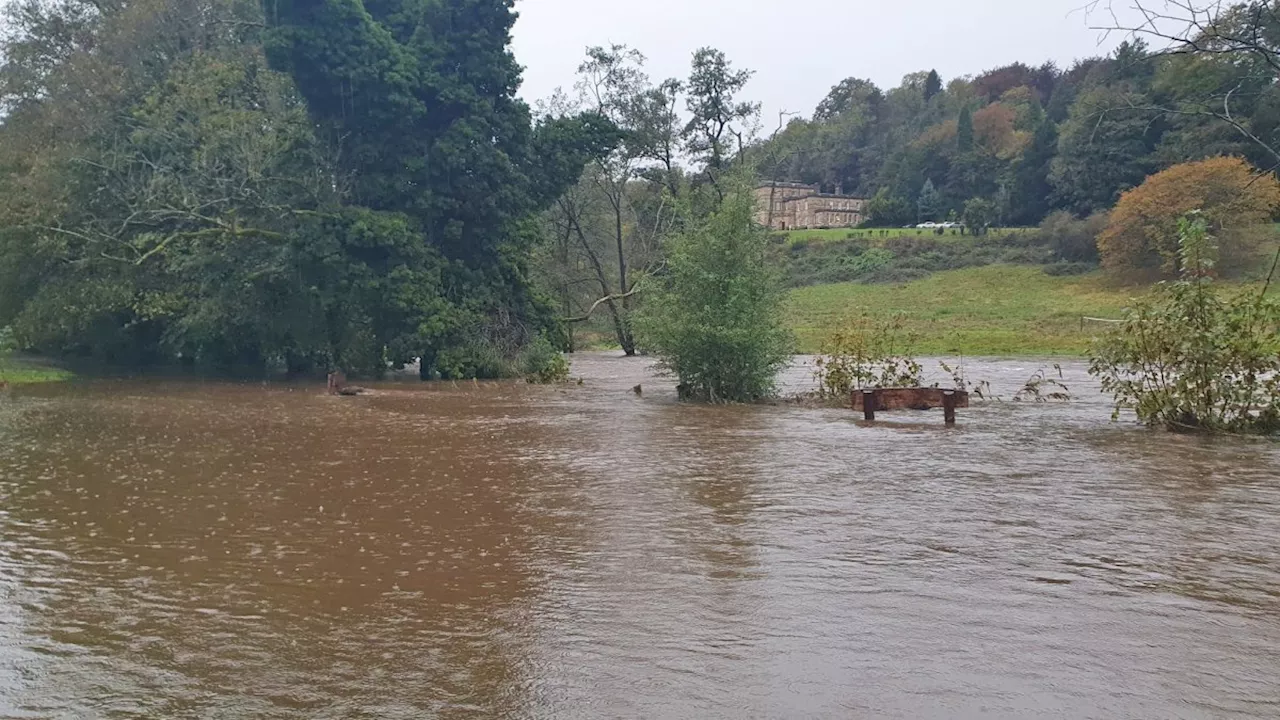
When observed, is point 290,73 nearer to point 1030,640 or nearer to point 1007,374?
point 1007,374

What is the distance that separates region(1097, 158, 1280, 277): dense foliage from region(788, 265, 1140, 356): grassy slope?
205 centimetres

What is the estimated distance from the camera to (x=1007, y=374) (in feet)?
95.6

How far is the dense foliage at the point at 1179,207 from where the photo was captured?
152ft

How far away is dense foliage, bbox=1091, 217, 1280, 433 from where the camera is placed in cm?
1512

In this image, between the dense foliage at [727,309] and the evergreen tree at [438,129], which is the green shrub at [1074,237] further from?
the dense foliage at [727,309]

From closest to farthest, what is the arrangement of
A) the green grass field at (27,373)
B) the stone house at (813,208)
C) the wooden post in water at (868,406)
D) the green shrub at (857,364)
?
the wooden post in water at (868,406), the green shrub at (857,364), the green grass field at (27,373), the stone house at (813,208)

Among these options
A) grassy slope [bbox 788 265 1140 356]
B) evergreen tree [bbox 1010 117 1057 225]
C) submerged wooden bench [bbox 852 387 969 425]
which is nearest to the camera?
submerged wooden bench [bbox 852 387 969 425]

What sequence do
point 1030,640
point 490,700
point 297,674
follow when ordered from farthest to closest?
point 1030,640
point 297,674
point 490,700

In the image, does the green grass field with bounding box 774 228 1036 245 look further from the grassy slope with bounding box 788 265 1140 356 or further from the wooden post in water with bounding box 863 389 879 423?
the wooden post in water with bounding box 863 389 879 423

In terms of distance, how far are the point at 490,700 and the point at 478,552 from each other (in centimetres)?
333

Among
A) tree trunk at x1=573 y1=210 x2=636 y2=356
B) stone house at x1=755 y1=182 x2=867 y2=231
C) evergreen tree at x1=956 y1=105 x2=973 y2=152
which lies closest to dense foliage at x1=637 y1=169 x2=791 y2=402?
tree trunk at x1=573 y1=210 x2=636 y2=356

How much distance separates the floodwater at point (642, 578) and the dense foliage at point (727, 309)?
5.97m

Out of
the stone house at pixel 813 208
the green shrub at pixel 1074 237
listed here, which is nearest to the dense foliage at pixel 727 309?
the green shrub at pixel 1074 237

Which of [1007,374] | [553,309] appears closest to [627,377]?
[553,309]
